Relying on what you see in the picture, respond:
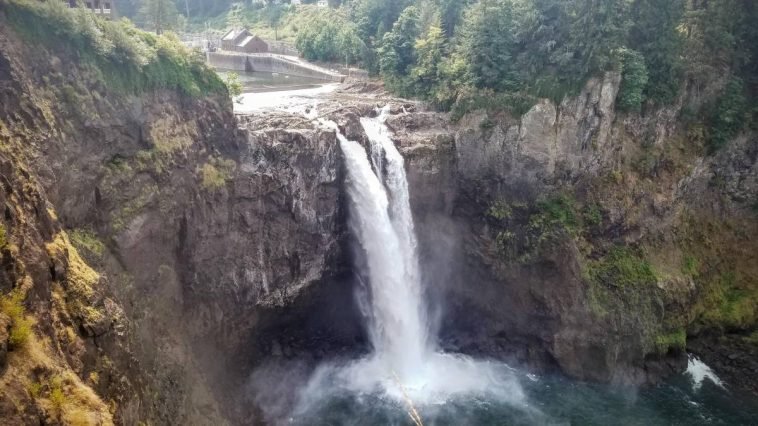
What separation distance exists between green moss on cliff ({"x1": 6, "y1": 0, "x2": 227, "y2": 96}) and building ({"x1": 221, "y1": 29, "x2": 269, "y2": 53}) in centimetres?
2749

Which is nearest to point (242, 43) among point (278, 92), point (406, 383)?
point (278, 92)

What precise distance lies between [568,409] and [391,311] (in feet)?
32.5

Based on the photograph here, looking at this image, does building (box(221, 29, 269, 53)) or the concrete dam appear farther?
building (box(221, 29, 269, 53))

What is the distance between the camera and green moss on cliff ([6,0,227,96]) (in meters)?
18.1

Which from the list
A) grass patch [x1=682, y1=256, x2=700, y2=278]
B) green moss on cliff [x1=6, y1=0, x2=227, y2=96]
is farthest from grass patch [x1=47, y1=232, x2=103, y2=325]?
grass patch [x1=682, y1=256, x2=700, y2=278]

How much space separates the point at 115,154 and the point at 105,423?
11072 mm

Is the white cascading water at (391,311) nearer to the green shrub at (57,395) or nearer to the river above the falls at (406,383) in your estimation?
the river above the falls at (406,383)

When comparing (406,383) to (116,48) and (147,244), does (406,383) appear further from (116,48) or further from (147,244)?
(116,48)

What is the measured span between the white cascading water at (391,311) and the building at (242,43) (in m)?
24.6

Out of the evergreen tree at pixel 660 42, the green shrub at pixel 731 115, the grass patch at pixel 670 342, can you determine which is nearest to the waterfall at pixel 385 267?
the grass patch at pixel 670 342

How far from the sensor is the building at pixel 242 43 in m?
50.2

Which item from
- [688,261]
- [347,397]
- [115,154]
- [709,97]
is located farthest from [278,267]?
[709,97]

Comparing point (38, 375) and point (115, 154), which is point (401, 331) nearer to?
point (115, 154)

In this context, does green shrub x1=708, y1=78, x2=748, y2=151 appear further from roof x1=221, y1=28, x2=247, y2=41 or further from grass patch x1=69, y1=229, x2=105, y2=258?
roof x1=221, y1=28, x2=247, y2=41
